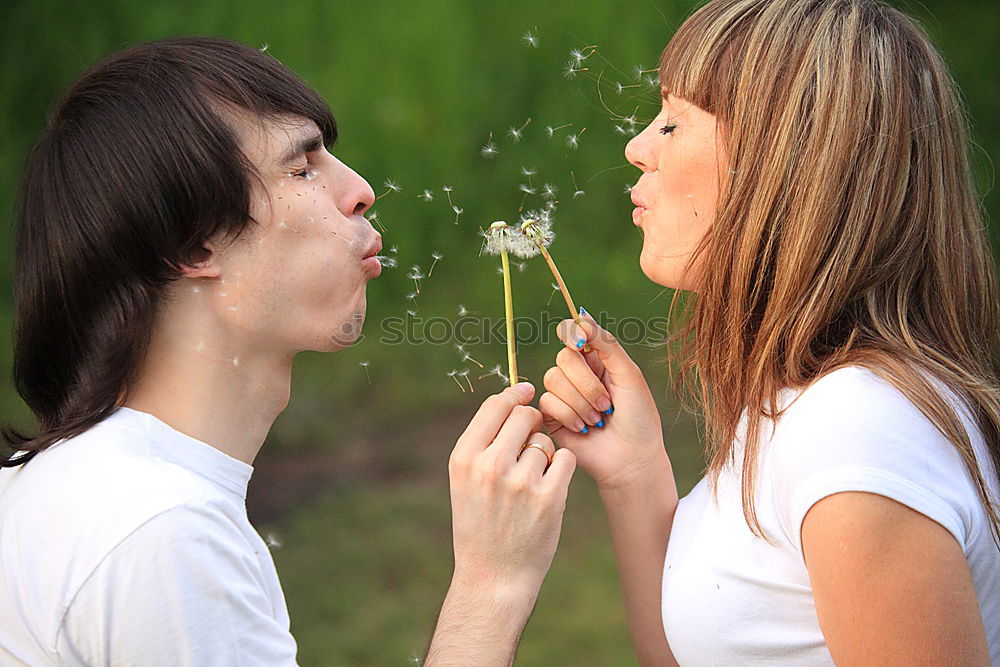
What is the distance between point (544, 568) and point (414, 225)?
3.60m

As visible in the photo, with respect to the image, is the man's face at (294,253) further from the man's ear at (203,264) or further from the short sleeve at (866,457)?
the short sleeve at (866,457)

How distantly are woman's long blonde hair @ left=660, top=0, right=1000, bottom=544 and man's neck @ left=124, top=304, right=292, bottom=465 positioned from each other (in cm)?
101

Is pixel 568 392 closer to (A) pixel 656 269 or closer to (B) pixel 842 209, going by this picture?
(A) pixel 656 269

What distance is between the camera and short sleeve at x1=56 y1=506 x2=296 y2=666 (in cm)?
159

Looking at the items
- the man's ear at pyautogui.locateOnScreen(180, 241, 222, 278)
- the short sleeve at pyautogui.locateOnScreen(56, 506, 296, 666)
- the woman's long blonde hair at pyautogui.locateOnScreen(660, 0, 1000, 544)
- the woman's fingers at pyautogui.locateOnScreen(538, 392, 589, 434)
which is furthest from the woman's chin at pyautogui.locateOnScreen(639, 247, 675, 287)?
the short sleeve at pyautogui.locateOnScreen(56, 506, 296, 666)

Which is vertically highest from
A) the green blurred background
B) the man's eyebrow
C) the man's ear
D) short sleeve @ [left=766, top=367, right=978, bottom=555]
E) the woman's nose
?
the woman's nose

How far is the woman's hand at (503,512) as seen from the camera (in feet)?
6.36

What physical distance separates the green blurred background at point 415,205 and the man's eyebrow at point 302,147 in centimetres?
298

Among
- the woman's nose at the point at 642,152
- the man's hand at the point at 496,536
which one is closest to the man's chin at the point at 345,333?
the man's hand at the point at 496,536

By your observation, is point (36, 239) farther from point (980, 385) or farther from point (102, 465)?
point (980, 385)

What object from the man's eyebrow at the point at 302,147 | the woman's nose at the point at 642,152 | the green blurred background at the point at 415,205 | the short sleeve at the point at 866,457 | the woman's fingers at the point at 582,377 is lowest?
the green blurred background at the point at 415,205

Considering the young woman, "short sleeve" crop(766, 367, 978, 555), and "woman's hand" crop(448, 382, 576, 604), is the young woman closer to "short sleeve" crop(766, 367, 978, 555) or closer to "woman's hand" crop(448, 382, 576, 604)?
"short sleeve" crop(766, 367, 978, 555)

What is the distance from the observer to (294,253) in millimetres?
2129

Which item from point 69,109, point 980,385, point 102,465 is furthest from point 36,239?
point 980,385
